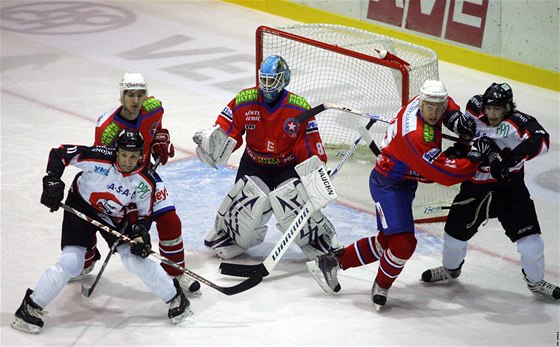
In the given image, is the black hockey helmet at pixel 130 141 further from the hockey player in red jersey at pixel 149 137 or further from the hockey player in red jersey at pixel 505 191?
the hockey player in red jersey at pixel 505 191

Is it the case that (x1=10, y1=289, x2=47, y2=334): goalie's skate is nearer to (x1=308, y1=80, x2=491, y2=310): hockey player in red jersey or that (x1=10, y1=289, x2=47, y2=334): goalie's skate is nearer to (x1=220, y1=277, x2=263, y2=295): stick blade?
(x1=220, y1=277, x2=263, y2=295): stick blade

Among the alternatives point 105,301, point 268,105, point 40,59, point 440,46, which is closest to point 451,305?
point 268,105

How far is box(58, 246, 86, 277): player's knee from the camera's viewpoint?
4.15 metres

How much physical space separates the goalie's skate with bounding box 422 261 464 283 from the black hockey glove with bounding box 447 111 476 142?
70 centimetres

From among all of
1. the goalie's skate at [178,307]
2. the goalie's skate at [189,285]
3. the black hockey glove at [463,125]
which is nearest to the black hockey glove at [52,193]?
the goalie's skate at [178,307]

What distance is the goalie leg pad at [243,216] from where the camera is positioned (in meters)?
4.85

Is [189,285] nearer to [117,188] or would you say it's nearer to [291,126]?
[117,188]

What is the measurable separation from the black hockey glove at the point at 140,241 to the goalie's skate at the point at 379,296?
101cm

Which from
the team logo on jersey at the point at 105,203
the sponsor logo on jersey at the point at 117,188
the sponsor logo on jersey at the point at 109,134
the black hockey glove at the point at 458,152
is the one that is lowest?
the team logo on jersey at the point at 105,203

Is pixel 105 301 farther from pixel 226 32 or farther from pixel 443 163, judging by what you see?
pixel 226 32

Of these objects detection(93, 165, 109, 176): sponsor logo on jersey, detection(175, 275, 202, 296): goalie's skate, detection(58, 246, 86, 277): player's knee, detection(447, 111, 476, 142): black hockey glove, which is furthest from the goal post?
detection(58, 246, 86, 277): player's knee

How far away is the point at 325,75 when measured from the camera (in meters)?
6.39

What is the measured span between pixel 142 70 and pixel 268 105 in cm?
331

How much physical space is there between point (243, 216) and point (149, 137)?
0.61 meters
